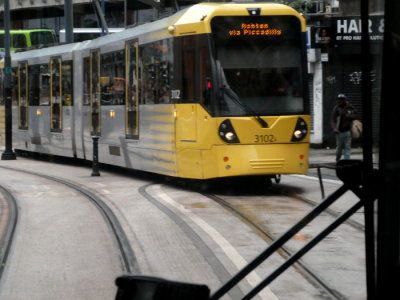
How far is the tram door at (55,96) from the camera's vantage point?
23188mm

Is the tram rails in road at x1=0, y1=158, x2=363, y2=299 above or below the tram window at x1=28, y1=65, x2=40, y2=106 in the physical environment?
below

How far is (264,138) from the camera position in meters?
14.5

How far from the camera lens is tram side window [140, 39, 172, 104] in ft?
51.8

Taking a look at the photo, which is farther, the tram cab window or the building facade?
the tram cab window

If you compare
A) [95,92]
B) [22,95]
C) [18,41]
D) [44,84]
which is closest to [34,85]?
[44,84]

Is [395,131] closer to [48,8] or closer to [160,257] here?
[160,257]

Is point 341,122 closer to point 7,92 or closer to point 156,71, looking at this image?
point 156,71

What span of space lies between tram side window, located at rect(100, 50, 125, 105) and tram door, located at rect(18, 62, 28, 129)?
6.40 meters

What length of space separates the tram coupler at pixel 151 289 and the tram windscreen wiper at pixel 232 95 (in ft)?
39.6

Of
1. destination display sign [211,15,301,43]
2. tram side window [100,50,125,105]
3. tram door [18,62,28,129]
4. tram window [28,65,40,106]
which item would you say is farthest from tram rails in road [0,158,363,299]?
tram door [18,62,28,129]

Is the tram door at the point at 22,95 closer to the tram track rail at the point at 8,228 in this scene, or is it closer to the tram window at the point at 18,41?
the tram track rail at the point at 8,228

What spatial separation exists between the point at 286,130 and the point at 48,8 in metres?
47.1

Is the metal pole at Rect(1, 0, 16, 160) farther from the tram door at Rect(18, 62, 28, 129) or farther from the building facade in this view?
the building facade

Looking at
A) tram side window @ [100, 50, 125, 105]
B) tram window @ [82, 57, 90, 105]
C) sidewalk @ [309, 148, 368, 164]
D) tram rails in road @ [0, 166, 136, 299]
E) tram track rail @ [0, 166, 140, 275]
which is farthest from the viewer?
sidewalk @ [309, 148, 368, 164]
